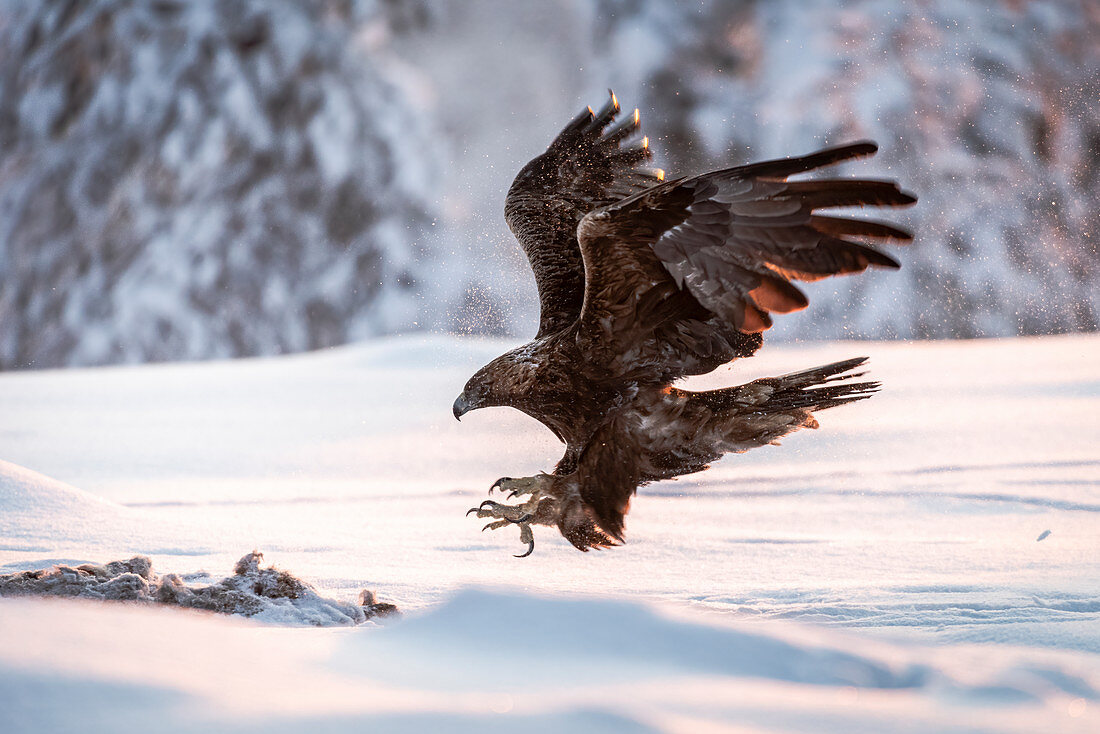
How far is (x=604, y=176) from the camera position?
4074mm

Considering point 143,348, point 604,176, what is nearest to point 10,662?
point 604,176

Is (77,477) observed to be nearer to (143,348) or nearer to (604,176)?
(604,176)

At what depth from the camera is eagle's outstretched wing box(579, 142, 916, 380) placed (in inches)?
93.8

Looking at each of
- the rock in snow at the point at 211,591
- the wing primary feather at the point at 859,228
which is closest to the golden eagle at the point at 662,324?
the wing primary feather at the point at 859,228

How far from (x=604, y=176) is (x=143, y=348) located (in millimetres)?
9651

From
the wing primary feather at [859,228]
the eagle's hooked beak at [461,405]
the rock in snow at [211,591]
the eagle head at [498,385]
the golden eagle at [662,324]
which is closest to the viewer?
the wing primary feather at [859,228]

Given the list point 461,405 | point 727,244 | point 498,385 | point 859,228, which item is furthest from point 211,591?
point 859,228

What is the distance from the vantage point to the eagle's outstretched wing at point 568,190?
3734 millimetres

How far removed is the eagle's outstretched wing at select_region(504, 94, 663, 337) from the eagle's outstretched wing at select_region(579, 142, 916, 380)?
74 cm

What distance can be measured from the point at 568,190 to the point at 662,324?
1140mm

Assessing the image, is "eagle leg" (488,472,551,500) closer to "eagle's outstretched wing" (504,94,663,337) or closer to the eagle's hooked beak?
the eagle's hooked beak

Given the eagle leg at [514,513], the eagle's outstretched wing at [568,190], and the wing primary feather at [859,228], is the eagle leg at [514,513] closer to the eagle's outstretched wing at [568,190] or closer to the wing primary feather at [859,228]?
the eagle's outstretched wing at [568,190]

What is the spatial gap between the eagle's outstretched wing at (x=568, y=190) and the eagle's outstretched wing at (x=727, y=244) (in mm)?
735

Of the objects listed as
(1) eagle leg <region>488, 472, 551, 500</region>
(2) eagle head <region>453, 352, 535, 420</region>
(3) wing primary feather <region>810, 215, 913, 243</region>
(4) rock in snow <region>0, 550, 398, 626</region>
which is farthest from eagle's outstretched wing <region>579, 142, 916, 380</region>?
(4) rock in snow <region>0, 550, 398, 626</region>
